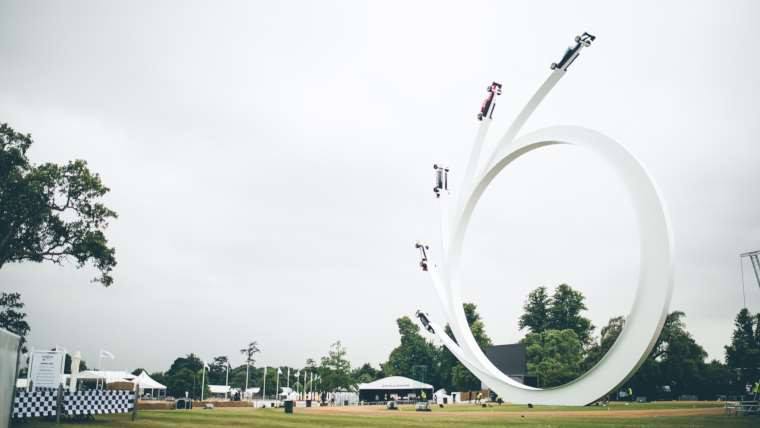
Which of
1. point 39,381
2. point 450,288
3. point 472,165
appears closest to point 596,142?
point 472,165

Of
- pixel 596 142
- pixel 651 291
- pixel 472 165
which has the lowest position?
pixel 651 291

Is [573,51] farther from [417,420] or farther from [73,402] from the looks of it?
[73,402]

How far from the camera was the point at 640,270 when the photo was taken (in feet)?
42.0

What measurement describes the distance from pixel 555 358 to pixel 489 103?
5029 centimetres

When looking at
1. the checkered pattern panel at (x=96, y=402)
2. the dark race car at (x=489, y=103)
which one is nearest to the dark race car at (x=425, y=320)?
the dark race car at (x=489, y=103)

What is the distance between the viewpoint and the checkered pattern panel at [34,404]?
16.5 meters

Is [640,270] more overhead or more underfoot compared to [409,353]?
more overhead

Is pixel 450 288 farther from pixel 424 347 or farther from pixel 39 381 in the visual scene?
pixel 424 347

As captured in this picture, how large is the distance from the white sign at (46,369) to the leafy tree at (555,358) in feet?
172

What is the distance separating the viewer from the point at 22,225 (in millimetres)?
28688

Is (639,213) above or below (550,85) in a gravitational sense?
below

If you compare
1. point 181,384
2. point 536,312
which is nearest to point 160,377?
point 181,384

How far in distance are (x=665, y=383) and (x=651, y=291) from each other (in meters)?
64.8

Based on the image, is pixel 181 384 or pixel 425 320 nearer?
pixel 425 320
